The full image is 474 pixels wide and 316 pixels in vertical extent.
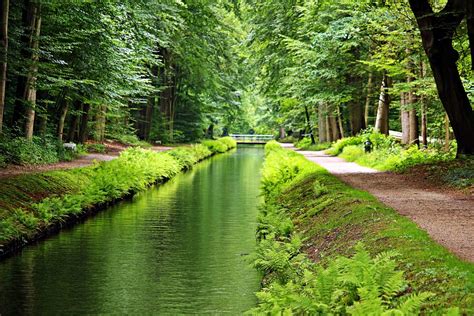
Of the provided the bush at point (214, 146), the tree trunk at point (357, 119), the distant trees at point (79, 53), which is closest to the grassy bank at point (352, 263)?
the distant trees at point (79, 53)

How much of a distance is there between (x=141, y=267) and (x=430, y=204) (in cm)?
520

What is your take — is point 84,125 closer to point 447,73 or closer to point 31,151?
point 31,151

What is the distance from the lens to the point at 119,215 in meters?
16.9

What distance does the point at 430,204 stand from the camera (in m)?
11.5

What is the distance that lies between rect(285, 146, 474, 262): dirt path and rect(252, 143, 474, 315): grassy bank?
27cm

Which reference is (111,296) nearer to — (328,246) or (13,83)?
(328,246)

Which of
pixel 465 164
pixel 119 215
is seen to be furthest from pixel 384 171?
pixel 119 215

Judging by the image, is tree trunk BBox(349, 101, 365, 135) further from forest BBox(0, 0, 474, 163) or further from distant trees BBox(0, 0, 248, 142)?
distant trees BBox(0, 0, 248, 142)

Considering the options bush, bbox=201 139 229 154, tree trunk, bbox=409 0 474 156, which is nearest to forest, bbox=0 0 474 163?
tree trunk, bbox=409 0 474 156

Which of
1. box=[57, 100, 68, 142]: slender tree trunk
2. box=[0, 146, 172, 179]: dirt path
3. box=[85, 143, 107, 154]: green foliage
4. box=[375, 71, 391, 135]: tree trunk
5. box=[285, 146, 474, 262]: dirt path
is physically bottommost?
box=[285, 146, 474, 262]: dirt path

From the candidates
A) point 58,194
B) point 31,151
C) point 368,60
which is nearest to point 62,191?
point 58,194

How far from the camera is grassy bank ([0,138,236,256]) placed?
1250cm

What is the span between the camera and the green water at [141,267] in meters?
8.77

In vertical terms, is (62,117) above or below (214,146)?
below
